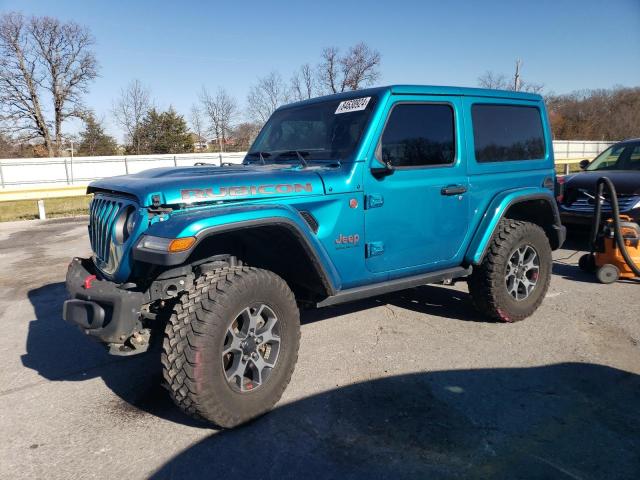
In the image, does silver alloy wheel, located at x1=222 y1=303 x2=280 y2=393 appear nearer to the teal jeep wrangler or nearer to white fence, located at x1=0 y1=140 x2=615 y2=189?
the teal jeep wrangler

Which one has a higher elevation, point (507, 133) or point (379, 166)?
point (507, 133)

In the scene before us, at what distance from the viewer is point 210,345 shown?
2727 mm

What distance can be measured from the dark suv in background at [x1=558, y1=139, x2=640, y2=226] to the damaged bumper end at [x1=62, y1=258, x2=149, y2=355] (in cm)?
637

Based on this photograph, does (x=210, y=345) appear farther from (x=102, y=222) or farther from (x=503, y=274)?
(x=503, y=274)

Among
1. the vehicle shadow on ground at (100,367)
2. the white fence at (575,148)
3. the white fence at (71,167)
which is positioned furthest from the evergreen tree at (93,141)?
the vehicle shadow on ground at (100,367)

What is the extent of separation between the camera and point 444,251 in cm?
401

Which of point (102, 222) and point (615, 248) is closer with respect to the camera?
point (102, 222)

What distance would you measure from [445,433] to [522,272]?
89.5 inches

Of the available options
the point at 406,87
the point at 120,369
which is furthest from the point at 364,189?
the point at 120,369

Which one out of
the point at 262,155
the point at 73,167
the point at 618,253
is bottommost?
the point at 618,253

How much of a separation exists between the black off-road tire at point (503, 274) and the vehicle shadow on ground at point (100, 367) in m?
2.75

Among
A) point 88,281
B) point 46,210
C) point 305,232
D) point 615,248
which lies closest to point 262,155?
point 305,232

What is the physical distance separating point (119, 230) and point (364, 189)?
168cm

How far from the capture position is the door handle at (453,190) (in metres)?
3.89
